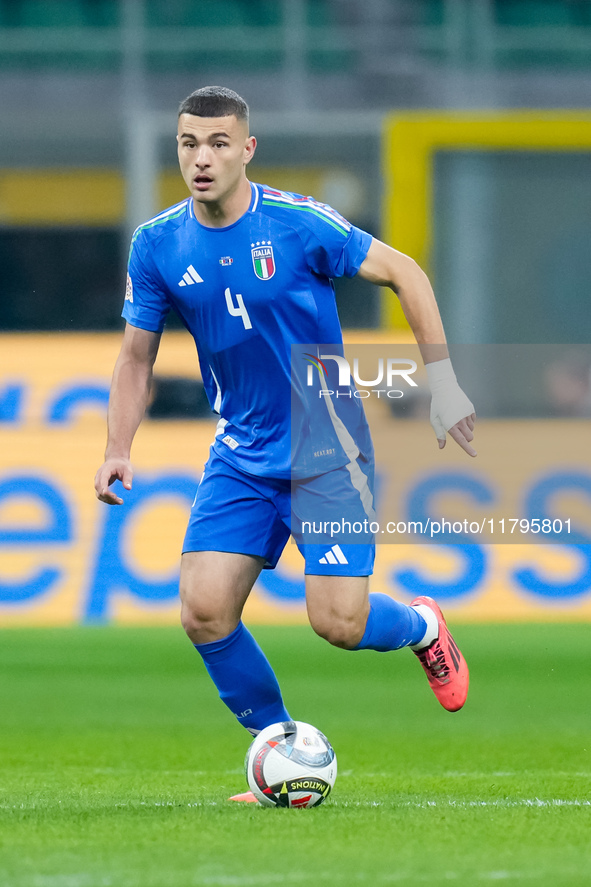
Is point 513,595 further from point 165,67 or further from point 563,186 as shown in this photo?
point 165,67

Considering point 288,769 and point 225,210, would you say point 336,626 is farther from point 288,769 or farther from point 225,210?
point 225,210

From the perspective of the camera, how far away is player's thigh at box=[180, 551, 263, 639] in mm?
3975

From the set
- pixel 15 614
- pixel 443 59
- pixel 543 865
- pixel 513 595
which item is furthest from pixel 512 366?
pixel 543 865

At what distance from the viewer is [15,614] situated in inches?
336

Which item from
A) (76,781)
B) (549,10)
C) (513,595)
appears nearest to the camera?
(76,781)

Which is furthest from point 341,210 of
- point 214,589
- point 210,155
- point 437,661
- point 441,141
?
point 214,589

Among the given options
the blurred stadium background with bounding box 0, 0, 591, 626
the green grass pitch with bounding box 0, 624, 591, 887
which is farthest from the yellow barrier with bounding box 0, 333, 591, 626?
the green grass pitch with bounding box 0, 624, 591, 887

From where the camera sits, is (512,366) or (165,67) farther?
(165,67)

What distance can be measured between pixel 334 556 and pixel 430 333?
0.71 metres

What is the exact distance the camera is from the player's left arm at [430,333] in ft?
13.2

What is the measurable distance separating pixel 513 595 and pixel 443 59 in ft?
32.7

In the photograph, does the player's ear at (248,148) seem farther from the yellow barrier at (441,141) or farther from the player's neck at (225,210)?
the yellow barrier at (441,141)

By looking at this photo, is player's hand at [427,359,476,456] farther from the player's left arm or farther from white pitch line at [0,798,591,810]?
white pitch line at [0,798,591,810]

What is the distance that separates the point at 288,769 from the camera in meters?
3.82
